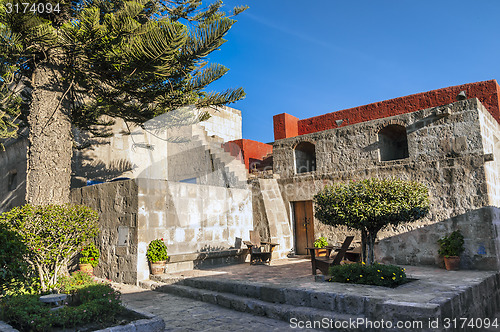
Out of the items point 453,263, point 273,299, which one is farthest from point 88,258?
point 453,263

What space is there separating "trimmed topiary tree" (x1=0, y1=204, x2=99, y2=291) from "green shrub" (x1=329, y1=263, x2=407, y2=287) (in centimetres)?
509

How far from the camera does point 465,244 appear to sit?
823 cm

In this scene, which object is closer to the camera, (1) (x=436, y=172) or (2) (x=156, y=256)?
(2) (x=156, y=256)

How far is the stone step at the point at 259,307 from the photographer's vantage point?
4801 mm

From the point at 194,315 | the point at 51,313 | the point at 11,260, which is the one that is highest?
the point at 11,260

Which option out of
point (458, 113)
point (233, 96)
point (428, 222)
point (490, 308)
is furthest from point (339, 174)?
point (490, 308)

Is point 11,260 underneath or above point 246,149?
underneath

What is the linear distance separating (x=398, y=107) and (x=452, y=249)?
4.84 meters

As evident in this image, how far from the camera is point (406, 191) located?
6.42m

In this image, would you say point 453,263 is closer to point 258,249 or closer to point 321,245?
point 321,245

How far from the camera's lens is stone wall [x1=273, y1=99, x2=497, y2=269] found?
8172 mm

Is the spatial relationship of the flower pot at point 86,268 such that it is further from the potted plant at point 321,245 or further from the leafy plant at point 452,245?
the leafy plant at point 452,245

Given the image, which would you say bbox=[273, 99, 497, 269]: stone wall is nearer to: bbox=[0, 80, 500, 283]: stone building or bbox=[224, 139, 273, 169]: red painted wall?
bbox=[0, 80, 500, 283]: stone building

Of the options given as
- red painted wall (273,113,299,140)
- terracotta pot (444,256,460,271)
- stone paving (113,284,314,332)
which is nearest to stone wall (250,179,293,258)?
red painted wall (273,113,299,140)
